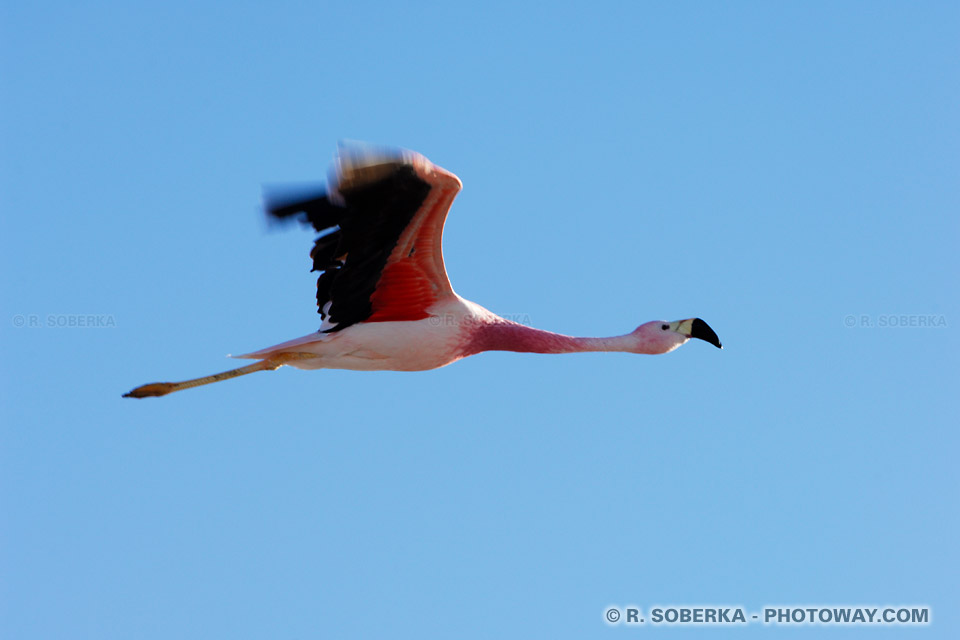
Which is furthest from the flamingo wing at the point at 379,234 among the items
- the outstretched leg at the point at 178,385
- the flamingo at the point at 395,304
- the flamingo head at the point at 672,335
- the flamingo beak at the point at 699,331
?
the flamingo beak at the point at 699,331

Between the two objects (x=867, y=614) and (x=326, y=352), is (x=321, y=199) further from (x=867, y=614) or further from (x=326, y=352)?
(x=867, y=614)

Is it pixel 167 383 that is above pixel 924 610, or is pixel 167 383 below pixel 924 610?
above

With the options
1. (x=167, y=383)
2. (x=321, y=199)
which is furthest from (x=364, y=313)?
(x=167, y=383)

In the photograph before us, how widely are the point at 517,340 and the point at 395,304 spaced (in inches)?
65.9

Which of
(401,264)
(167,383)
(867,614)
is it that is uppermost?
(401,264)

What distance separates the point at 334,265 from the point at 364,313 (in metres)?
0.94

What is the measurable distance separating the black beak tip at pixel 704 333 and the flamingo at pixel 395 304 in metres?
0.01

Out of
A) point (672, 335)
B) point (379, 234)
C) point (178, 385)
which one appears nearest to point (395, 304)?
point (379, 234)

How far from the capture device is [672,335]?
49.2ft

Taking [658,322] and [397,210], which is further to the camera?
[658,322]

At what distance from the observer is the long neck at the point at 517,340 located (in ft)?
47.0

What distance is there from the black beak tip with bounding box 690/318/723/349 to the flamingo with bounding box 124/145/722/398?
0.01m

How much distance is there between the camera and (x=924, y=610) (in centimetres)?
1519

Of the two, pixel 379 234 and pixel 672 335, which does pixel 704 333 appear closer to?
pixel 672 335
